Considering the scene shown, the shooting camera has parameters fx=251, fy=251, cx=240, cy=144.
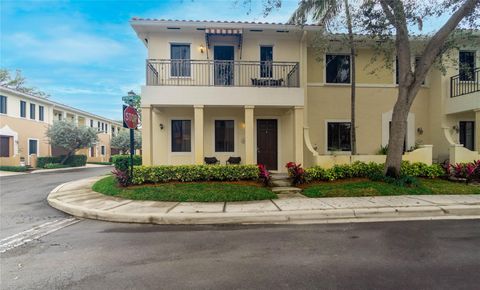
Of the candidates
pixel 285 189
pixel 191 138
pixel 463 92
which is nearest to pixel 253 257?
pixel 285 189

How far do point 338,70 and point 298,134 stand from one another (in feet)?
15.6

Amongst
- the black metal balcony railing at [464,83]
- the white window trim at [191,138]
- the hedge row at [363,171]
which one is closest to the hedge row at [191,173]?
the hedge row at [363,171]

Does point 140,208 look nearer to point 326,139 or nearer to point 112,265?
point 112,265

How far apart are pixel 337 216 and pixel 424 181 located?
554 centimetres

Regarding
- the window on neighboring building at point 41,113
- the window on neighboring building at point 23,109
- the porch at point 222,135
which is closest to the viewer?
the porch at point 222,135

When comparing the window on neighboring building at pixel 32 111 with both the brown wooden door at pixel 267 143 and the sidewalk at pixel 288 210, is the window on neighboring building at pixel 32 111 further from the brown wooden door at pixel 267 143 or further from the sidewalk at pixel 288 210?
the brown wooden door at pixel 267 143

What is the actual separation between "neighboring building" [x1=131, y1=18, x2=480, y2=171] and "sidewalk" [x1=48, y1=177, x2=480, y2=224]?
12.2 ft

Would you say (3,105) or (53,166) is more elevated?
(3,105)

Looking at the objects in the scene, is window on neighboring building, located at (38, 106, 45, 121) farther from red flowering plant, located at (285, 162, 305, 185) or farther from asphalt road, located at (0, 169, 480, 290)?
red flowering plant, located at (285, 162, 305, 185)

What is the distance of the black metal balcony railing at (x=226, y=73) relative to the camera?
11445 mm

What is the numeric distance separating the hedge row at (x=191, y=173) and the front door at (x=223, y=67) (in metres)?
4.32

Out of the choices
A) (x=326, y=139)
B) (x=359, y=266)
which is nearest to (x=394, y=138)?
(x=326, y=139)

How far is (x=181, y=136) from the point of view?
12164 mm

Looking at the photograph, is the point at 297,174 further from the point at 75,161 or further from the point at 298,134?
the point at 75,161
